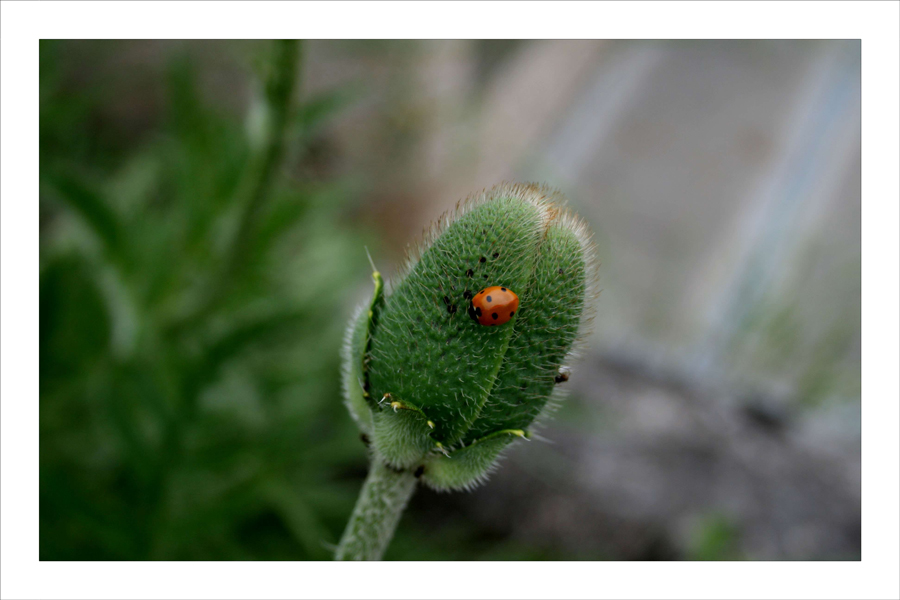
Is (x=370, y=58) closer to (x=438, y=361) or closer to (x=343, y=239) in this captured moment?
(x=343, y=239)

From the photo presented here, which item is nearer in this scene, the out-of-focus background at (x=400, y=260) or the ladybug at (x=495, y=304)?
the ladybug at (x=495, y=304)

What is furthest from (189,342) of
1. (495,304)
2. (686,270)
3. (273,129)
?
(686,270)

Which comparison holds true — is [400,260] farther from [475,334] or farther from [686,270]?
[686,270]

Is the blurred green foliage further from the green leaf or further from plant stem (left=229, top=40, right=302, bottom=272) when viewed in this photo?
the green leaf

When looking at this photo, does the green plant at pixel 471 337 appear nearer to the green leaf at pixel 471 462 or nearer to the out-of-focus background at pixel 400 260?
the green leaf at pixel 471 462

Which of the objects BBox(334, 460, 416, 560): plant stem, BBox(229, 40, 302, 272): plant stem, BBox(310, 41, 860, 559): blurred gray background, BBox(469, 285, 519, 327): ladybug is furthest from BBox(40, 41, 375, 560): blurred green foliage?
BBox(310, 41, 860, 559): blurred gray background

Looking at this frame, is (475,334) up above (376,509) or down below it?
above

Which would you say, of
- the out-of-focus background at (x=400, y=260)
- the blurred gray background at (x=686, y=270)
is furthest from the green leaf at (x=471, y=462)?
the blurred gray background at (x=686, y=270)
